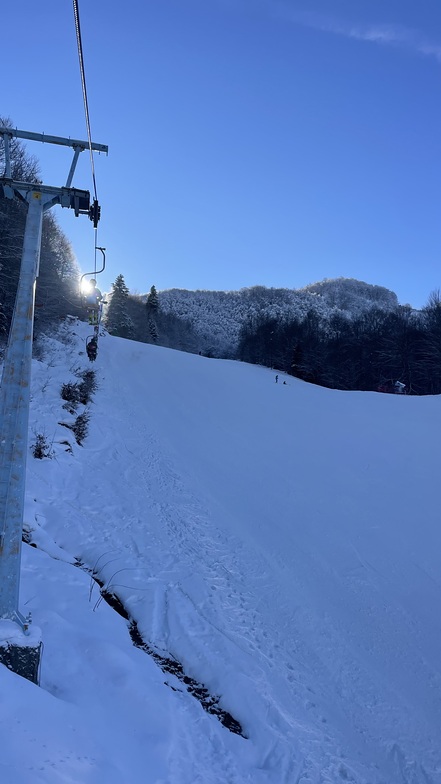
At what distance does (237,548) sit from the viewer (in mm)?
8180

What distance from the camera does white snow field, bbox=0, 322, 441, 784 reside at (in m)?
→ 3.35

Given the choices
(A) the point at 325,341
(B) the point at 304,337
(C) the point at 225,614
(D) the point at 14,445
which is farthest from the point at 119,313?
(D) the point at 14,445

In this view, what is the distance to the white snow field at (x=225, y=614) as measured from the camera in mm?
3354

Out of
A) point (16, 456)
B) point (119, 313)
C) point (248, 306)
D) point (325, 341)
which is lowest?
point (16, 456)

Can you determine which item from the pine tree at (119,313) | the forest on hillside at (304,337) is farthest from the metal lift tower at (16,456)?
the pine tree at (119,313)

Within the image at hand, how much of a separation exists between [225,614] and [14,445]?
4131 mm

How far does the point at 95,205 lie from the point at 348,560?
7.74m

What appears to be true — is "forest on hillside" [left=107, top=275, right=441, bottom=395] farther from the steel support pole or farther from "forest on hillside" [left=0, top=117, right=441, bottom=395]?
the steel support pole

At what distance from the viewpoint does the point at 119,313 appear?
5484cm

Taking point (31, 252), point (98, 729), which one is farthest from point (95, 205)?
point (98, 729)

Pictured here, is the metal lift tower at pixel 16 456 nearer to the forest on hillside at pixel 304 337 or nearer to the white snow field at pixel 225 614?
the white snow field at pixel 225 614

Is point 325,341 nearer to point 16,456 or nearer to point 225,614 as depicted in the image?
point 225,614

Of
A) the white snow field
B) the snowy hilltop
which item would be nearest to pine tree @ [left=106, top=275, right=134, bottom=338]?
the snowy hilltop

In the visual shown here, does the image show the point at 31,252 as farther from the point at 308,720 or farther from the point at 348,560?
the point at 348,560
